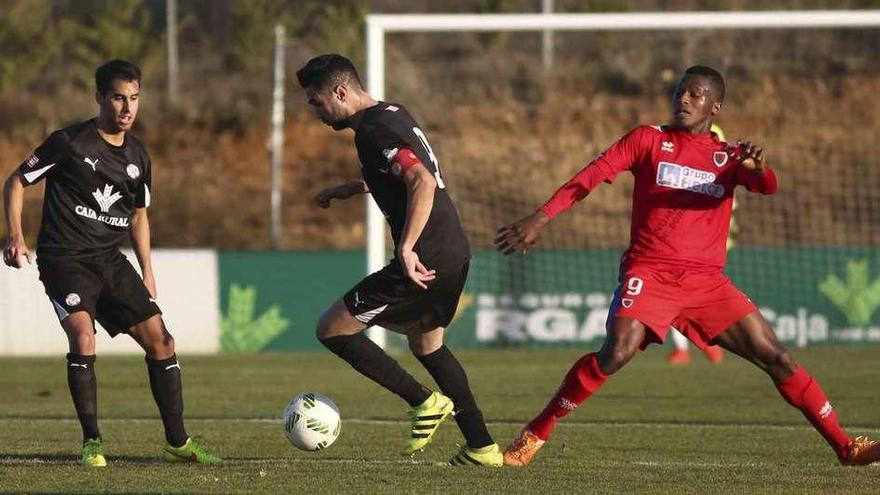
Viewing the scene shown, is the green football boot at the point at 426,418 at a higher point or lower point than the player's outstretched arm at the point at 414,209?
lower

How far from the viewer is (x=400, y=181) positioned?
7645 mm

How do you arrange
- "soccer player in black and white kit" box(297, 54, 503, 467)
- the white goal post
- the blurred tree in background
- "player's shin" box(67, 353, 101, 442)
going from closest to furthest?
"soccer player in black and white kit" box(297, 54, 503, 467), "player's shin" box(67, 353, 101, 442), the white goal post, the blurred tree in background

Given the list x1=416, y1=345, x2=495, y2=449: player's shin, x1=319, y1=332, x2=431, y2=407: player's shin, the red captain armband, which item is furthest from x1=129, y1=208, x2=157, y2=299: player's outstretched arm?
the red captain armband

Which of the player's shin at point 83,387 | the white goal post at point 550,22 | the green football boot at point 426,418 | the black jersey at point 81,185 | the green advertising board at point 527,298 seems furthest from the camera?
the green advertising board at point 527,298

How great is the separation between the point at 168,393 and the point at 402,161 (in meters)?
2.03

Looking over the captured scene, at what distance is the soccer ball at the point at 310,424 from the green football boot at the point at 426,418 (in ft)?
1.59

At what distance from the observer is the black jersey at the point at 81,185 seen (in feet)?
27.2

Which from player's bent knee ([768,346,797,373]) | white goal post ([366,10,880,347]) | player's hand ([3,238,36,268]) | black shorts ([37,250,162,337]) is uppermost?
white goal post ([366,10,880,347])

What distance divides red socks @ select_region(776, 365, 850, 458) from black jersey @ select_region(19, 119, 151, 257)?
372 centimetres

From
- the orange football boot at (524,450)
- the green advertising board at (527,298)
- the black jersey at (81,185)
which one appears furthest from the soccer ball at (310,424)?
the green advertising board at (527,298)

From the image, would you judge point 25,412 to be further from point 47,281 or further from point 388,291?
point 388,291

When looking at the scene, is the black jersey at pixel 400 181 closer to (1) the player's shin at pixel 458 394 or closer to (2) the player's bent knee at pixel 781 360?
(1) the player's shin at pixel 458 394

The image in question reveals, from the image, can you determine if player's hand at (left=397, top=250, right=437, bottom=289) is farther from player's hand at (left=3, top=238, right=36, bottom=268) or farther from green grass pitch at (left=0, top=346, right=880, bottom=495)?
player's hand at (left=3, top=238, right=36, bottom=268)

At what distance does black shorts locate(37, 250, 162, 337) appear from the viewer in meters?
8.23
